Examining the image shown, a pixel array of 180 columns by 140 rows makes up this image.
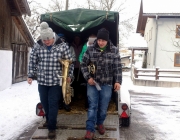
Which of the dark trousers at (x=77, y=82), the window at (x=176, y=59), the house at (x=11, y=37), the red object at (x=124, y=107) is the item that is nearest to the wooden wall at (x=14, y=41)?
the house at (x=11, y=37)

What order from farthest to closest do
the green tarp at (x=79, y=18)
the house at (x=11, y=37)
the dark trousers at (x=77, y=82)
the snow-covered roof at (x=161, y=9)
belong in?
the snow-covered roof at (x=161, y=9) → the house at (x=11, y=37) → the dark trousers at (x=77, y=82) → the green tarp at (x=79, y=18)

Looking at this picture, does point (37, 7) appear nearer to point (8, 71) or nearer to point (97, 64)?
point (8, 71)

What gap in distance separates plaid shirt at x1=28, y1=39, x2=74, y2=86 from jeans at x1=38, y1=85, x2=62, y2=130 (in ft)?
0.35

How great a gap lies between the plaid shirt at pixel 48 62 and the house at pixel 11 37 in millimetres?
9097

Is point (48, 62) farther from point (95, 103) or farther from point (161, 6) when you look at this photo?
point (161, 6)

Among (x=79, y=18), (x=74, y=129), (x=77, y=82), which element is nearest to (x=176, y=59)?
(x=77, y=82)

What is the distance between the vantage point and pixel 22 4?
1398 cm

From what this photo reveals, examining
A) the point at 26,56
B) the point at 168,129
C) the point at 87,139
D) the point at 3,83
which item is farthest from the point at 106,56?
the point at 26,56

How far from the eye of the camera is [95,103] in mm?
4605

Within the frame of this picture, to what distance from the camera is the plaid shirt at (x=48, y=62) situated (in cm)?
457

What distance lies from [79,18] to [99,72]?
5.93 ft

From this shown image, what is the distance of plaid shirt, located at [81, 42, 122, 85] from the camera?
4.55 metres

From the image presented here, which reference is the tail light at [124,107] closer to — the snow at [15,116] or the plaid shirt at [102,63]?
the plaid shirt at [102,63]

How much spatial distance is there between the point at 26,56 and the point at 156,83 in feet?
29.6
